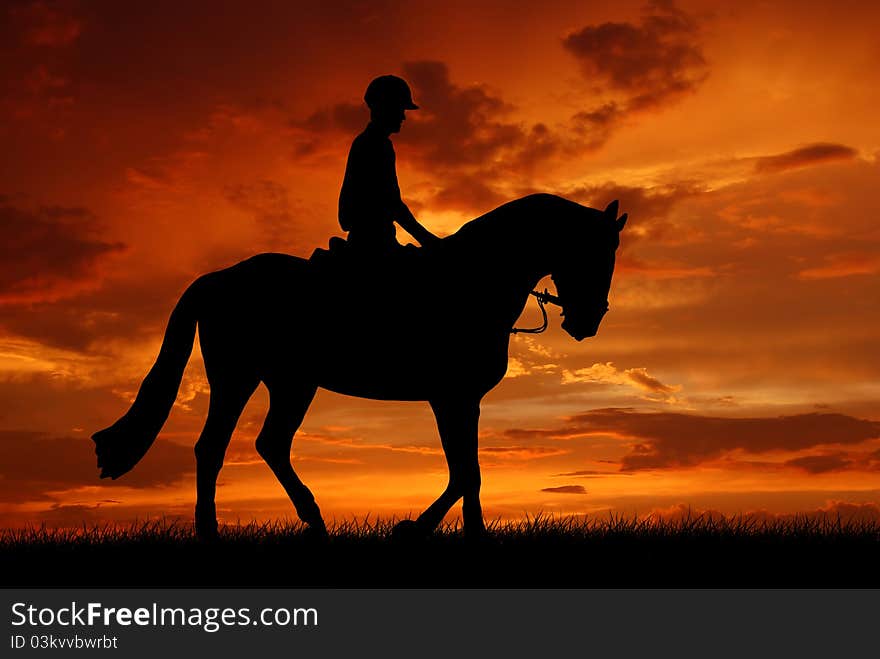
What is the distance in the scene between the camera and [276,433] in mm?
11586

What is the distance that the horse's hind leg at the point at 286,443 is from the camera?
11.5m

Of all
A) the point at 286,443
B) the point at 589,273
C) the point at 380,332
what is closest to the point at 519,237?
the point at 589,273

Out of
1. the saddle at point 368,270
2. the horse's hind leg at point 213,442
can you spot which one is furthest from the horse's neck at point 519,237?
the horse's hind leg at point 213,442

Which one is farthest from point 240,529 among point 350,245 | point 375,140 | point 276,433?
point 375,140

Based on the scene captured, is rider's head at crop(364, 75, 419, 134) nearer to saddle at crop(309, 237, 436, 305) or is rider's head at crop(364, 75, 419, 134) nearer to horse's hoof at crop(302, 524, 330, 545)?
saddle at crop(309, 237, 436, 305)

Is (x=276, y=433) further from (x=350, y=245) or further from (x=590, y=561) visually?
(x=590, y=561)

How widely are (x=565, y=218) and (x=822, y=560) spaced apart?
13.4 ft

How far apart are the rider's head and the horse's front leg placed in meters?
2.73

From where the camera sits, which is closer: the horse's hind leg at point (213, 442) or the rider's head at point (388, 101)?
the rider's head at point (388, 101)

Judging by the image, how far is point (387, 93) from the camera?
35.8 ft

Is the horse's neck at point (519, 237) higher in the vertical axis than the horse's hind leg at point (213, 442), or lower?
higher

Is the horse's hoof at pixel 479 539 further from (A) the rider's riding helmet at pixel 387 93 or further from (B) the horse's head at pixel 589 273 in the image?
(A) the rider's riding helmet at pixel 387 93

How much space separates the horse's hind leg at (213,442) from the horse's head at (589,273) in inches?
132

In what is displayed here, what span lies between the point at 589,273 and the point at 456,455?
2.11 metres
